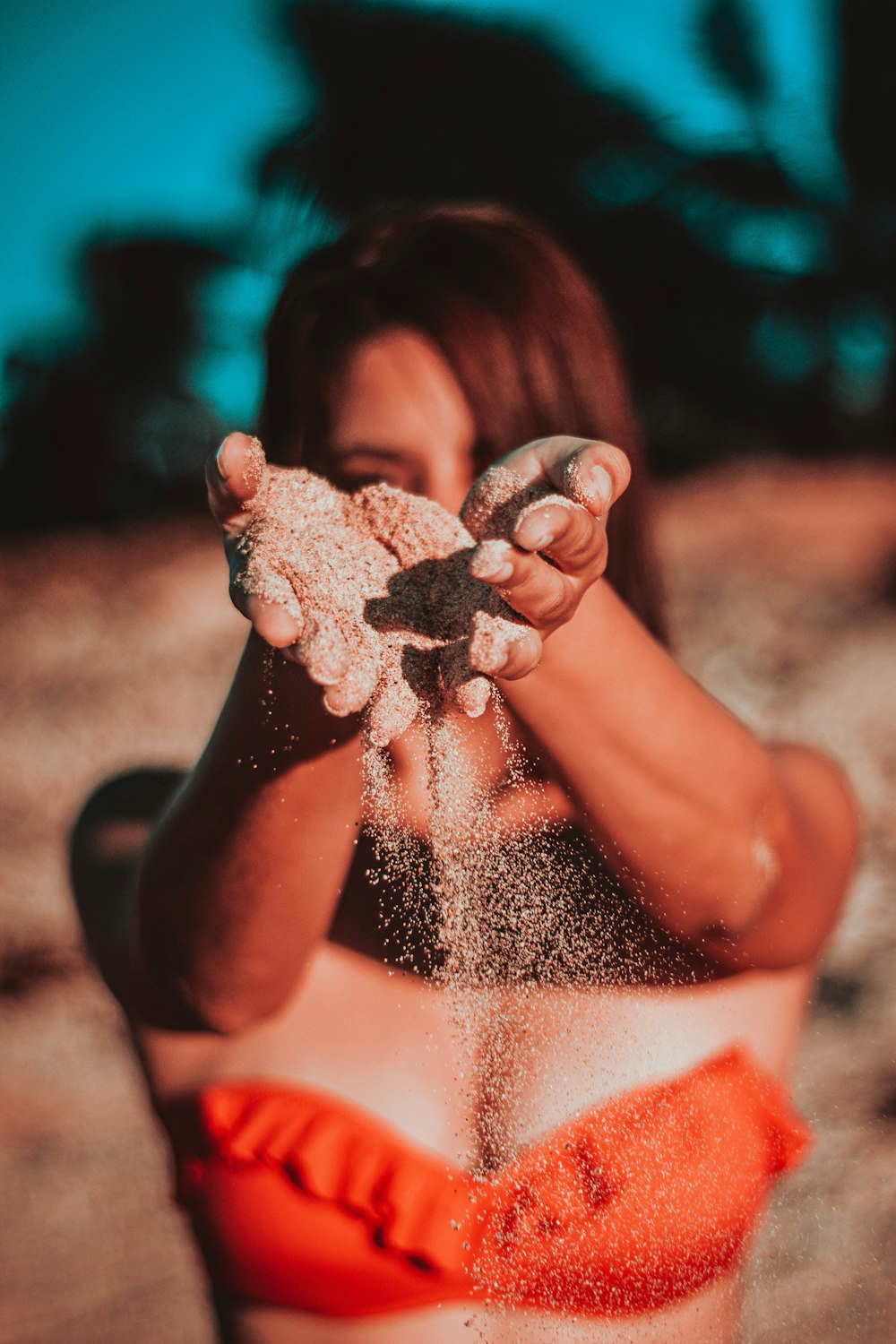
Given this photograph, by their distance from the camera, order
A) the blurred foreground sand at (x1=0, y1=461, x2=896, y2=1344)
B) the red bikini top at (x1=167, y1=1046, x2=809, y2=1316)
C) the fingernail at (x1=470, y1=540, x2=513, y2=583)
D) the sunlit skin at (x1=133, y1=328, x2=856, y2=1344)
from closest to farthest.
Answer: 1. the fingernail at (x1=470, y1=540, x2=513, y2=583)
2. the sunlit skin at (x1=133, y1=328, x2=856, y2=1344)
3. the red bikini top at (x1=167, y1=1046, x2=809, y2=1316)
4. the blurred foreground sand at (x1=0, y1=461, x2=896, y2=1344)

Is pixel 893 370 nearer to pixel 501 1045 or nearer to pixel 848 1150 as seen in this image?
pixel 848 1150

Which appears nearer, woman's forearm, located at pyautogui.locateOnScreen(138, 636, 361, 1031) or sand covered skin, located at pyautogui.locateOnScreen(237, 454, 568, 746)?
A: sand covered skin, located at pyautogui.locateOnScreen(237, 454, 568, 746)

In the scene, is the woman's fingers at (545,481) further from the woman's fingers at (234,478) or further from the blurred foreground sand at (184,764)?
the blurred foreground sand at (184,764)

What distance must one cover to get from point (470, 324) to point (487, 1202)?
0.81 meters

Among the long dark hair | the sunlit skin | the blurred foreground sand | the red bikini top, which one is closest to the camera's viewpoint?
the sunlit skin

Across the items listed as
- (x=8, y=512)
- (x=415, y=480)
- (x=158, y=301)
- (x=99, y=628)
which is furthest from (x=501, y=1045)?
(x=8, y=512)

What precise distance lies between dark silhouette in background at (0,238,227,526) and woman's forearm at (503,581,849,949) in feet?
9.04

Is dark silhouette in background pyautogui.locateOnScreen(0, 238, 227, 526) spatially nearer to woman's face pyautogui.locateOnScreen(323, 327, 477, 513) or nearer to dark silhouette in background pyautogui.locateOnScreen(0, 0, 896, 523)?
dark silhouette in background pyautogui.locateOnScreen(0, 0, 896, 523)

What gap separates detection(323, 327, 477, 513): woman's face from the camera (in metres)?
0.91

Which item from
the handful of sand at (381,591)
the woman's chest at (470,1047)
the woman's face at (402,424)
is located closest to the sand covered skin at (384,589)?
the handful of sand at (381,591)

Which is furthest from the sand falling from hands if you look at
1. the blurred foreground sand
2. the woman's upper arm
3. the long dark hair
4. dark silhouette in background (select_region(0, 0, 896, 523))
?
dark silhouette in background (select_region(0, 0, 896, 523))

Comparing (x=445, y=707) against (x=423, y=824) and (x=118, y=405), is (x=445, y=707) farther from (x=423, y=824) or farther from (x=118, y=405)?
(x=118, y=405)

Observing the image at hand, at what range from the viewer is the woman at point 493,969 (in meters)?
0.69

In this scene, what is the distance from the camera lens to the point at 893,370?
3949 millimetres
